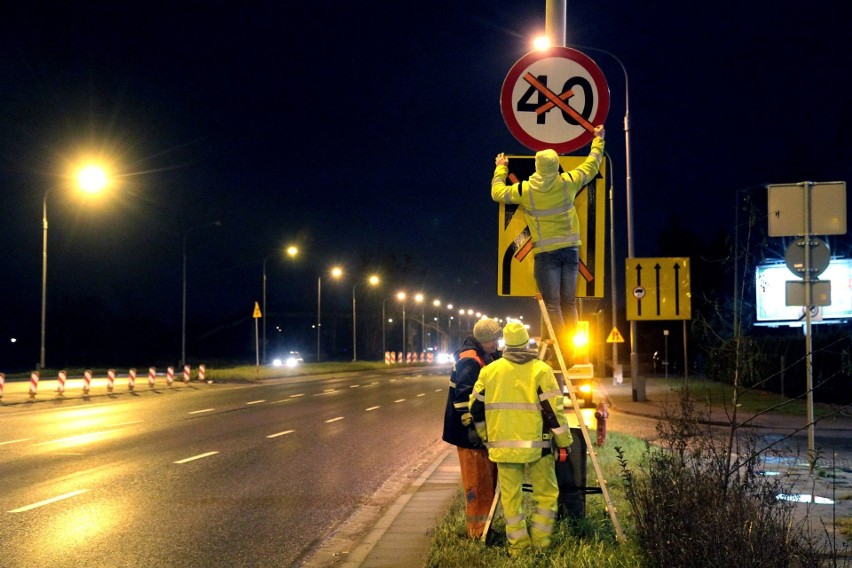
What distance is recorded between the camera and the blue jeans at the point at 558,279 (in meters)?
5.89

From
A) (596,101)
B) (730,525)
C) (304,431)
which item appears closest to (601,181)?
(596,101)

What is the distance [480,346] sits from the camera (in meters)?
6.81

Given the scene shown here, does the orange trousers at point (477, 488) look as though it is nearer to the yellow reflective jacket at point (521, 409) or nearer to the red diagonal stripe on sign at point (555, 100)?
the yellow reflective jacket at point (521, 409)

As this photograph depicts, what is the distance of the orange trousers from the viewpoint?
6.73 m

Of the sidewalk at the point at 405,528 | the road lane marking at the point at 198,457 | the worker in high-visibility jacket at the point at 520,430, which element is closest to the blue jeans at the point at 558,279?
the worker in high-visibility jacket at the point at 520,430

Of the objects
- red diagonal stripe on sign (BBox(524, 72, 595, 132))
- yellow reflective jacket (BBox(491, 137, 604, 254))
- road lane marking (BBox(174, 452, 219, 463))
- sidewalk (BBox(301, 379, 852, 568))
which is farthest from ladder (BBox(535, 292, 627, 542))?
→ road lane marking (BBox(174, 452, 219, 463))

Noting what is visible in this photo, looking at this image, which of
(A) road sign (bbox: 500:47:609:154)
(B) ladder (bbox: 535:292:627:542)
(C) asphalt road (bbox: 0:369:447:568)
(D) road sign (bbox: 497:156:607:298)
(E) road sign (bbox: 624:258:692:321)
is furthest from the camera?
(E) road sign (bbox: 624:258:692:321)

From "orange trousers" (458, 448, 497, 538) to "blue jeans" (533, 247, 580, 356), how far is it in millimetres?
1415

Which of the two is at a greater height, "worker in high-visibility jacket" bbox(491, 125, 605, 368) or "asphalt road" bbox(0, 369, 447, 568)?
"worker in high-visibility jacket" bbox(491, 125, 605, 368)

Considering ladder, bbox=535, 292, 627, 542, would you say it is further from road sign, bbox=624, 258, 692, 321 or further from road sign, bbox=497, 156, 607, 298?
road sign, bbox=624, 258, 692, 321

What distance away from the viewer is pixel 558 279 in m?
5.93

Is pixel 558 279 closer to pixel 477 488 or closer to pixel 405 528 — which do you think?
pixel 477 488

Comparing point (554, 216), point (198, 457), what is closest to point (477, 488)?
point (554, 216)

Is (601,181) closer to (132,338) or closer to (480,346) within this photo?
(480,346)
